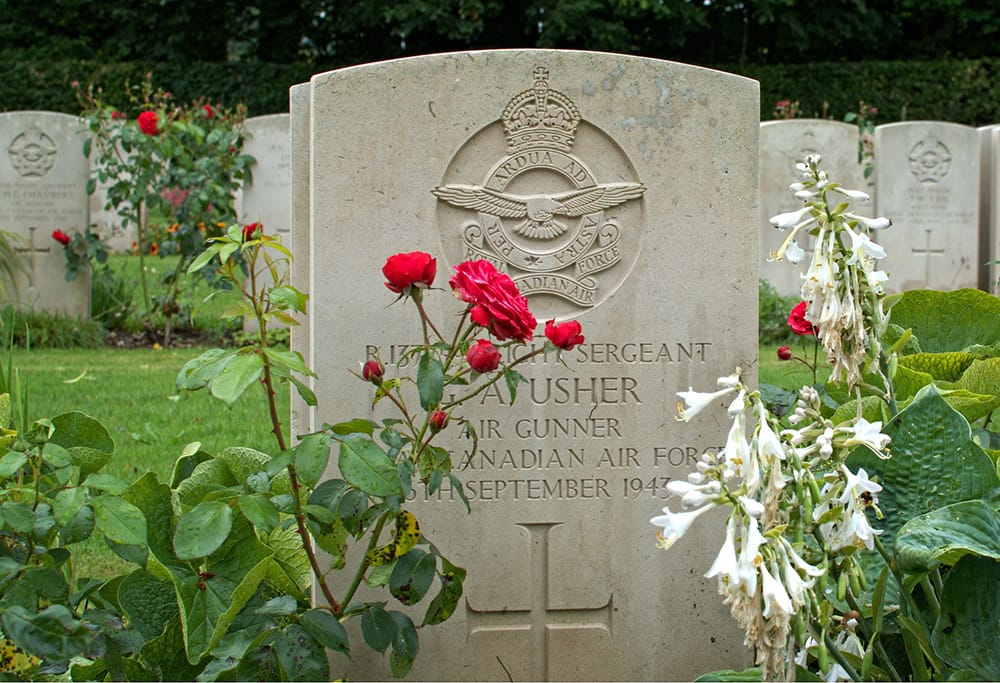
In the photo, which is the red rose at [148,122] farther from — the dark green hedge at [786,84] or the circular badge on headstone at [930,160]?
the dark green hedge at [786,84]

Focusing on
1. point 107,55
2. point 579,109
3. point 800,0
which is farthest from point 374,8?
point 579,109

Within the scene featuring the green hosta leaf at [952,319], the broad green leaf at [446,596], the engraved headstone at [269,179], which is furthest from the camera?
the engraved headstone at [269,179]

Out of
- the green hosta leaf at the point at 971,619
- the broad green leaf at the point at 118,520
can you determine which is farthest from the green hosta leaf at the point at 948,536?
the broad green leaf at the point at 118,520

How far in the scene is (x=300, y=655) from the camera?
221 cm

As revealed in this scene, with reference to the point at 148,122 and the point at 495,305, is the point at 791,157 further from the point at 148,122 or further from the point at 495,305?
the point at 495,305

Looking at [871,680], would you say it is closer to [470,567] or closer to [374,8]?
[470,567]

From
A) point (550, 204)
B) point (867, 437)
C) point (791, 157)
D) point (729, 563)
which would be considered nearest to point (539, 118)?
point (550, 204)

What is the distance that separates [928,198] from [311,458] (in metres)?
8.31

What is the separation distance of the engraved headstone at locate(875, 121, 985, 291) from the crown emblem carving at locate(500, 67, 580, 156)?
23.5ft

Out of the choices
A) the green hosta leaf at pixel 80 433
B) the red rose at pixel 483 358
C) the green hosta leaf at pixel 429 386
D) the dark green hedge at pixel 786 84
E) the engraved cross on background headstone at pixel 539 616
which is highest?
the dark green hedge at pixel 786 84

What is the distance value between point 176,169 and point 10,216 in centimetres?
120

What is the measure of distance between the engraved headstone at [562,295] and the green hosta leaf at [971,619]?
34.3 inches

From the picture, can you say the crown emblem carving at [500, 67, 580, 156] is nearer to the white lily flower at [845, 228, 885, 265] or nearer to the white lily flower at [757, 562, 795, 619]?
the white lily flower at [845, 228, 885, 265]

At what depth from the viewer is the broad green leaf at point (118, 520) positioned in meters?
2.04
